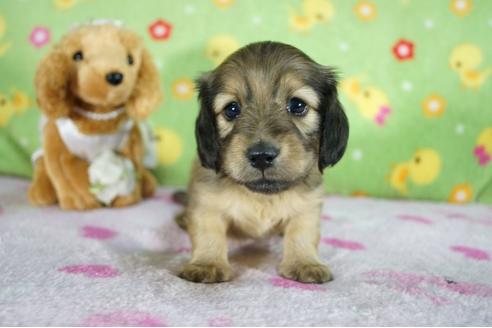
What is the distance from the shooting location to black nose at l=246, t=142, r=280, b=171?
5.63 ft

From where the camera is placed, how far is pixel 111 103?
270 cm

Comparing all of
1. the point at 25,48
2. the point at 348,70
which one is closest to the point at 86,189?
the point at 25,48

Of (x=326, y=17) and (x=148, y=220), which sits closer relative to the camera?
(x=148, y=220)

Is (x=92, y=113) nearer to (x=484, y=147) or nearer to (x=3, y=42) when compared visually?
(x=3, y=42)

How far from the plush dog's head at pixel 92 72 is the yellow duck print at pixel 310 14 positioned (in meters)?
1.17

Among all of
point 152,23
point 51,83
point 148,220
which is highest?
point 152,23

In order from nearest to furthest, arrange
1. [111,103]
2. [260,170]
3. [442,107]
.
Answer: [260,170], [111,103], [442,107]

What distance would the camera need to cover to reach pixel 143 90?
2.76 meters

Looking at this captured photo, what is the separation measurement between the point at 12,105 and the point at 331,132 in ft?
7.84

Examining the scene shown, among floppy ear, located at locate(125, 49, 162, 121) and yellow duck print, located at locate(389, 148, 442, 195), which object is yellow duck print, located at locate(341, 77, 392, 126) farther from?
floppy ear, located at locate(125, 49, 162, 121)

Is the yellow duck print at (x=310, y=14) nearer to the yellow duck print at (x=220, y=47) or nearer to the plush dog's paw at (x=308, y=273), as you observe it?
the yellow duck print at (x=220, y=47)

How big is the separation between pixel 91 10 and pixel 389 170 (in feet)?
7.34

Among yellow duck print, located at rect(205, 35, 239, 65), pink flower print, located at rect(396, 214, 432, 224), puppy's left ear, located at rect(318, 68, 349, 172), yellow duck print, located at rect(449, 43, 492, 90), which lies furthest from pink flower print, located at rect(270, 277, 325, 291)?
yellow duck print, located at rect(449, 43, 492, 90)

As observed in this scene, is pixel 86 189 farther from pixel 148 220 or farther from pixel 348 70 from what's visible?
pixel 348 70
